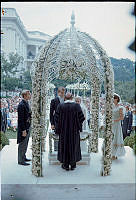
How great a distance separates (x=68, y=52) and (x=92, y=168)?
2.79 metres

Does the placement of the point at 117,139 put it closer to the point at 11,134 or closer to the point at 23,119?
the point at 23,119

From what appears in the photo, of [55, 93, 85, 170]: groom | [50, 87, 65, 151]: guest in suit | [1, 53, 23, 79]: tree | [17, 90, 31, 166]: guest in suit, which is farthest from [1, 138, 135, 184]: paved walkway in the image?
[1, 53, 23, 79]: tree

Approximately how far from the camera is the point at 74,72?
5.87 metres

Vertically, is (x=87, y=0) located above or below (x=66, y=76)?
above

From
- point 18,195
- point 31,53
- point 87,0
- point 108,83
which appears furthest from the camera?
point 31,53

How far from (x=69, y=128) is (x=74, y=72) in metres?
2.05

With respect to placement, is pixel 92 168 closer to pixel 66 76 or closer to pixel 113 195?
pixel 113 195

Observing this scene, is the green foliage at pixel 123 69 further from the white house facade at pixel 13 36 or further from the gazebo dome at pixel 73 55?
the white house facade at pixel 13 36

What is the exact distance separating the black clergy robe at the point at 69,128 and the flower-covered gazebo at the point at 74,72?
42 centimetres

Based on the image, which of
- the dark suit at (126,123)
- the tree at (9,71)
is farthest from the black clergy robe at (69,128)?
the tree at (9,71)

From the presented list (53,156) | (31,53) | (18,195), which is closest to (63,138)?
(53,156)

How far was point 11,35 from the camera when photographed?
9891 millimetres

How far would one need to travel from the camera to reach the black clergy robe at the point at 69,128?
432cm

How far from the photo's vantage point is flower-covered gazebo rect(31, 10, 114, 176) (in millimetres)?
4059
